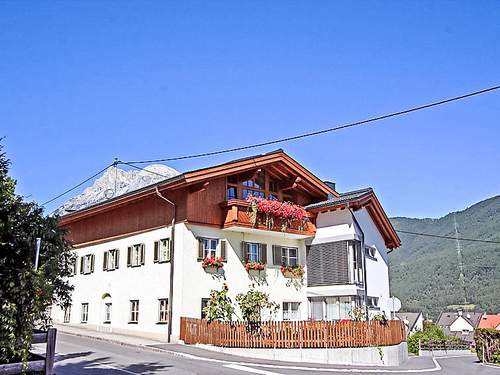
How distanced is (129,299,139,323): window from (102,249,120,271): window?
242 centimetres

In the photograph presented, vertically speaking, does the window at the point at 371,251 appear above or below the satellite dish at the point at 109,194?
below

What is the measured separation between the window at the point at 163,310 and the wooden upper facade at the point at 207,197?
3.36 metres

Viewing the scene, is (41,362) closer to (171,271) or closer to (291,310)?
(171,271)

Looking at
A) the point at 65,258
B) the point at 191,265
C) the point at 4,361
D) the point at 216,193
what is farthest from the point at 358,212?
the point at 4,361

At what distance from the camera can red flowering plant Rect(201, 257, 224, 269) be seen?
2456 centimetres

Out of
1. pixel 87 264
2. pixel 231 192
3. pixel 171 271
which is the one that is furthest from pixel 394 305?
pixel 87 264

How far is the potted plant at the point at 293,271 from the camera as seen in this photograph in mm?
28234

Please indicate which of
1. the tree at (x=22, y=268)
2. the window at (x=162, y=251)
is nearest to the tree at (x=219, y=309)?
the window at (x=162, y=251)

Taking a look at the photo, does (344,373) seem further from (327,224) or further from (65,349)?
(327,224)

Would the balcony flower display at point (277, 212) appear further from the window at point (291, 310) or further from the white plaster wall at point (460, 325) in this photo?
the white plaster wall at point (460, 325)

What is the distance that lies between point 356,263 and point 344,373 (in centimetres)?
1120

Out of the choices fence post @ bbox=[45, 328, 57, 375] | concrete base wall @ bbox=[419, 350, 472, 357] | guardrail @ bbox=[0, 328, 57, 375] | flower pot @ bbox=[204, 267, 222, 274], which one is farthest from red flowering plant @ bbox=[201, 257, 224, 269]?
concrete base wall @ bbox=[419, 350, 472, 357]

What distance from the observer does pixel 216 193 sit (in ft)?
84.7

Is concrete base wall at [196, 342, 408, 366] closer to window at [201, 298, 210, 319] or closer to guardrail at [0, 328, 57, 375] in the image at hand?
window at [201, 298, 210, 319]
